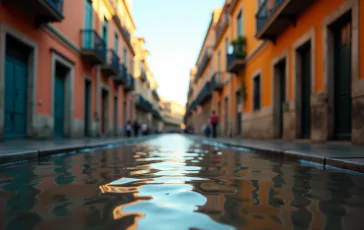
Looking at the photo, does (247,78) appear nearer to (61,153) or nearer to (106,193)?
(61,153)

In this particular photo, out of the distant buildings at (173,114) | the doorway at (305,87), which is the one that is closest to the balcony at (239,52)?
the doorway at (305,87)

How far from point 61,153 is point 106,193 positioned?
434 centimetres

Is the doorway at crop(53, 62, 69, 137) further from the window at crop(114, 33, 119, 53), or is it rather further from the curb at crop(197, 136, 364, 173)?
the curb at crop(197, 136, 364, 173)

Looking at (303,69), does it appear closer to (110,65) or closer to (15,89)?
(15,89)

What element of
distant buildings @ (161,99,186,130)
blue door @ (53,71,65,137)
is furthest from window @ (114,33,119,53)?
distant buildings @ (161,99,186,130)

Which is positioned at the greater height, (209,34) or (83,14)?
(209,34)

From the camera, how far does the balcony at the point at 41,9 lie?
8984 mm

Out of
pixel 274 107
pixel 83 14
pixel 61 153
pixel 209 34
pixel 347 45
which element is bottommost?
pixel 61 153

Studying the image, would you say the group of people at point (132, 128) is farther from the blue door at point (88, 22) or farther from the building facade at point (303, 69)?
the building facade at point (303, 69)

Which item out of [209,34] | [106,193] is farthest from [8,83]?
[209,34]

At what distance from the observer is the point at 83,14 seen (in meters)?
14.8

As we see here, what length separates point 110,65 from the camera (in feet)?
59.2

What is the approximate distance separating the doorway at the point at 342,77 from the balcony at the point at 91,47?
1053 centimetres

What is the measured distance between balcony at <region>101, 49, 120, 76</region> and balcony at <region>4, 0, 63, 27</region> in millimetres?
7425
